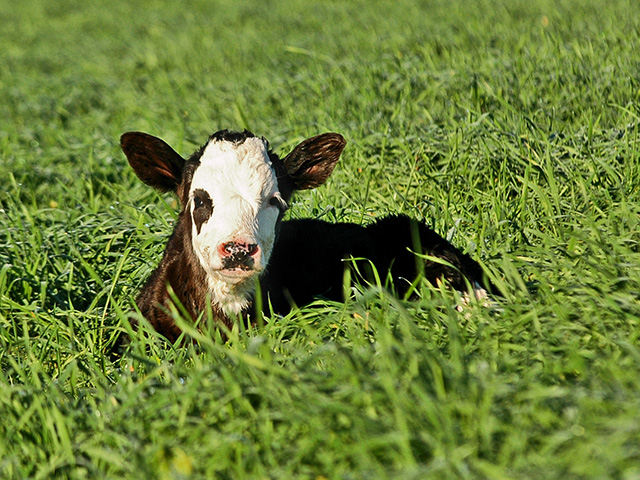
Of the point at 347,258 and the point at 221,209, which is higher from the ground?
the point at 221,209

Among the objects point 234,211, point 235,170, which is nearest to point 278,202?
point 235,170

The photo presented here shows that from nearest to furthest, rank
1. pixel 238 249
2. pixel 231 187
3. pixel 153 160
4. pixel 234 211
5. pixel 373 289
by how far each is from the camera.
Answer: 1. pixel 373 289
2. pixel 238 249
3. pixel 234 211
4. pixel 231 187
5. pixel 153 160

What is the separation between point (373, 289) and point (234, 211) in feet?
3.40

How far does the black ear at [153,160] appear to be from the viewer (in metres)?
4.36

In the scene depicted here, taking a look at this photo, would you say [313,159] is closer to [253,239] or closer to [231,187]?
[231,187]

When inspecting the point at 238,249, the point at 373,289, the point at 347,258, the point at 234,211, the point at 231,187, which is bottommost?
the point at 347,258

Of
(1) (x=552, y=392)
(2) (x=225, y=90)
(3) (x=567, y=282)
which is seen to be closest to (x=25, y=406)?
(1) (x=552, y=392)

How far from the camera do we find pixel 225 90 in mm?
8531

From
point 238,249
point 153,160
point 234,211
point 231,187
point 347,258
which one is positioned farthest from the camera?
point 347,258

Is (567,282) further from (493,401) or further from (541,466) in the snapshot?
(541,466)

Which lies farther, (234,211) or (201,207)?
(201,207)

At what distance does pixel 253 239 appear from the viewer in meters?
3.84

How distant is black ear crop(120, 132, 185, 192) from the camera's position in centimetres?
436

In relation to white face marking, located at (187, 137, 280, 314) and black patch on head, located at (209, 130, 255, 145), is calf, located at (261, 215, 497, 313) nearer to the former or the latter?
white face marking, located at (187, 137, 280, 314)
